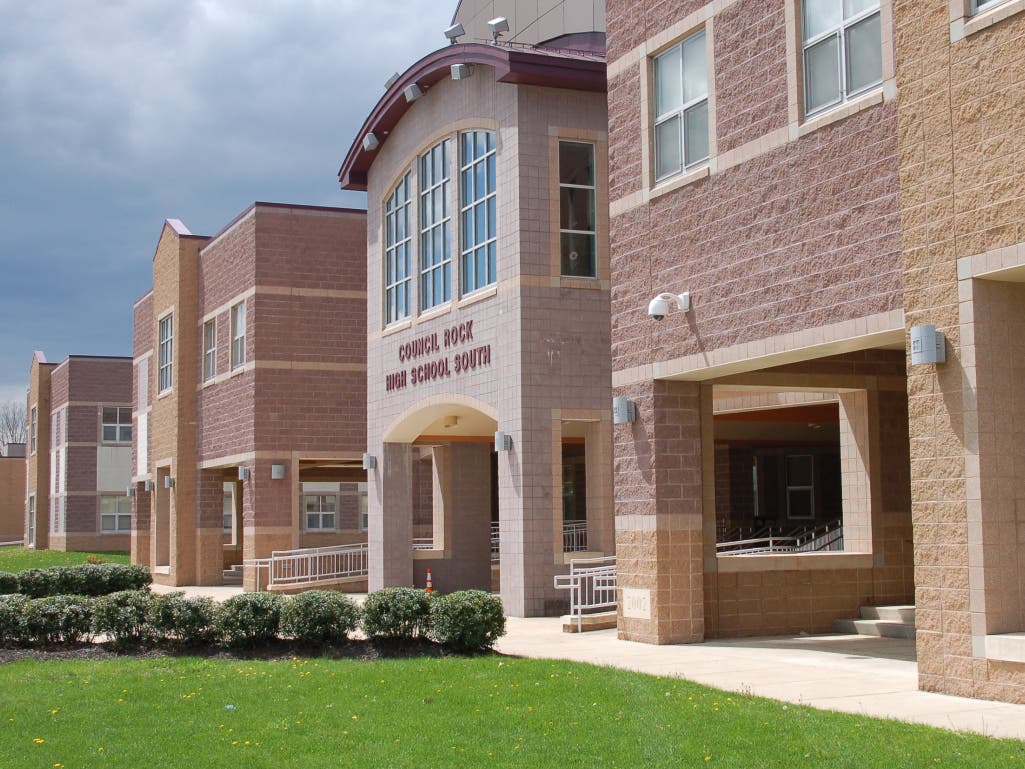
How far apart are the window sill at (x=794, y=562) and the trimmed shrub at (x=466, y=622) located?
3328 mm

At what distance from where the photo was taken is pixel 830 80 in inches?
523

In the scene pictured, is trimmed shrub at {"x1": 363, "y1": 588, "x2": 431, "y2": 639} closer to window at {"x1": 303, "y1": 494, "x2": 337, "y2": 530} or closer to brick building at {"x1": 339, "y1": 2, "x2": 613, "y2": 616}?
brick building at {"x1": 339, "y1": 2, "x2": 613, "y2": 616}

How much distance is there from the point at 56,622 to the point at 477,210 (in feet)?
34.8

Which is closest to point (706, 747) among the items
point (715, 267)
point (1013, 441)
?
point (1013, 441)

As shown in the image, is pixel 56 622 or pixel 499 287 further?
pixel 499 287

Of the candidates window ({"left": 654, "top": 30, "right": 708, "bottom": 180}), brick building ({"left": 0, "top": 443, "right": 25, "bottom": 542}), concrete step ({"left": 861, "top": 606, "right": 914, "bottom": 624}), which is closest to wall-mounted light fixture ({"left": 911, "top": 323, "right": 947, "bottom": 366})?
window ({"left": 654, "top": 30, "right": 708, "bottom": 180})

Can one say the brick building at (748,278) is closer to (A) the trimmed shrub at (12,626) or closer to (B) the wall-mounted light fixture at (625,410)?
(B) the wall-mounted light fixture at (625,410)

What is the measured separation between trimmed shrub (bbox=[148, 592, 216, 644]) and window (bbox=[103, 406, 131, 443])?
48.3 metres

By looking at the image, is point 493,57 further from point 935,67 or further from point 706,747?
point 706,747

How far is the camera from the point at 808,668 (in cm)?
1339

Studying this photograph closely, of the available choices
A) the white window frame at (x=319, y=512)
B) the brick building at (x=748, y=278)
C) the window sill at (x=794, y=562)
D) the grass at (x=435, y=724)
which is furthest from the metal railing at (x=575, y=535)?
the grass at (x=435, y=724)

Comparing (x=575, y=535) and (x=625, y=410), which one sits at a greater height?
(x=625, y=410)

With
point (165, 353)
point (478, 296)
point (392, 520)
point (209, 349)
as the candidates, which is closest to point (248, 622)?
point (478, 296)

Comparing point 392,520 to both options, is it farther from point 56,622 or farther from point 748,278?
point 748,278
